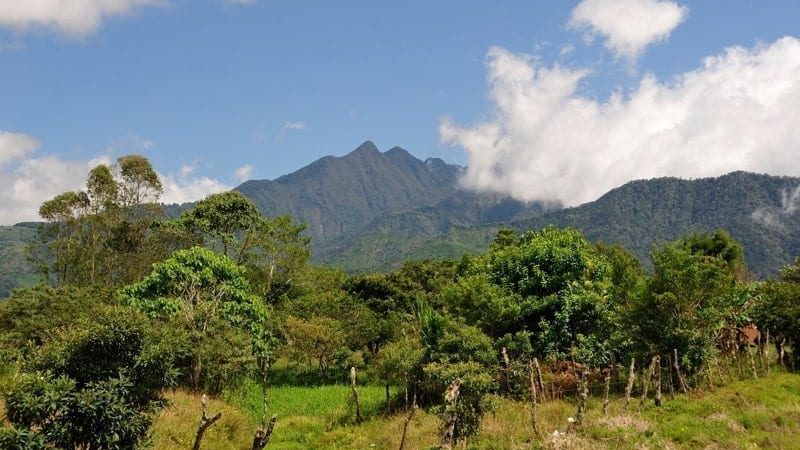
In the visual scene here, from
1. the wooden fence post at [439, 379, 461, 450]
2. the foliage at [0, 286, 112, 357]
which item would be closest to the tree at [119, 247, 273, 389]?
the foliage at [0, 286, 112, 357]

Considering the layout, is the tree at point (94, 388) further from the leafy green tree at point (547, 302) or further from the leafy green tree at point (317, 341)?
the leafy green tree at point (317, 341)

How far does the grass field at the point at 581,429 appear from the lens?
43.2 ft

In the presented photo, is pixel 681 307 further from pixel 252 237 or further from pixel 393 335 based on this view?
pixel 252 237

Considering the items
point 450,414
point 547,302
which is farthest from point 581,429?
point 547,302

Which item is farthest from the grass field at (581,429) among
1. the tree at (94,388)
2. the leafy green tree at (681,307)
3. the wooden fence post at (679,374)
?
the tree at (94,388)

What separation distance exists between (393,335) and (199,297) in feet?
52.3

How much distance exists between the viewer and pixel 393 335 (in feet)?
129

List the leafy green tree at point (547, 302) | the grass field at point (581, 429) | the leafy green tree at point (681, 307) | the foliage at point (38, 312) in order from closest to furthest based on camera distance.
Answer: the grass field at point (581, 429) < the leafy green tree at point (681, 307) < the leafy green tree at point (547, 302) < the foliage at point (38, 312)

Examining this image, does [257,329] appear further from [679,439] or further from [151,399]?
[679,439]

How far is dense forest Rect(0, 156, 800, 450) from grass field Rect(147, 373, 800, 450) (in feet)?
2.43

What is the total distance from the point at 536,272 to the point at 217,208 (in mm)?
30323

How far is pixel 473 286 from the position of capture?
77.7 feet

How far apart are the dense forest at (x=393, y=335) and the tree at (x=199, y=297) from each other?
94mm

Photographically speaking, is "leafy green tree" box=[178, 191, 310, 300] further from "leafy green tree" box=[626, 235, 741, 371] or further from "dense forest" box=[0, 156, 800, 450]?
"leafy green tree" box=[626, 235, 741, 371]
